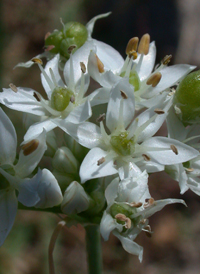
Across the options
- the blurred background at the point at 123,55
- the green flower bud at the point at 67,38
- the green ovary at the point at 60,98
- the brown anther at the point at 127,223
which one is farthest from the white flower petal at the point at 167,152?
the blurred background at the point at 123,55

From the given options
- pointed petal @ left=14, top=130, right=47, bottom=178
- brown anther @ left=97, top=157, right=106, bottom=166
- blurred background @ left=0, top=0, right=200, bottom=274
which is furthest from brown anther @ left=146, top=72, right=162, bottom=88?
blurred background @ left=0, top=0, right=200, bottom=274

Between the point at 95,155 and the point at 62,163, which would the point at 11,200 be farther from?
the point at 95,155

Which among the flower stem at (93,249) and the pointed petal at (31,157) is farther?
the flower stem at (93,249)

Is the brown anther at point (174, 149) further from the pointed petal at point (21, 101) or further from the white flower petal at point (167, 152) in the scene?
the pointed petal at point (21, 101)

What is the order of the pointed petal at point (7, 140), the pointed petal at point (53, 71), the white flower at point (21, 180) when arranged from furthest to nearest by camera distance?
1. the pointed petal at point (53, 71)
2. the pointed petal at point (7, 140)
3. the white flower at point (21, 180)

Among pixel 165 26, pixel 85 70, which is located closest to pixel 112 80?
pixel 85 70

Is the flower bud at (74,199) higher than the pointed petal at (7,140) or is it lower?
lower

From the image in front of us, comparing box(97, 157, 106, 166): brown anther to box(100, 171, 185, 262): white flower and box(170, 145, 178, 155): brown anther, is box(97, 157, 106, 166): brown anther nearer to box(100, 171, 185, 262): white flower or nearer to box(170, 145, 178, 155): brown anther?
box(100, 171, 185, 262): white flower
